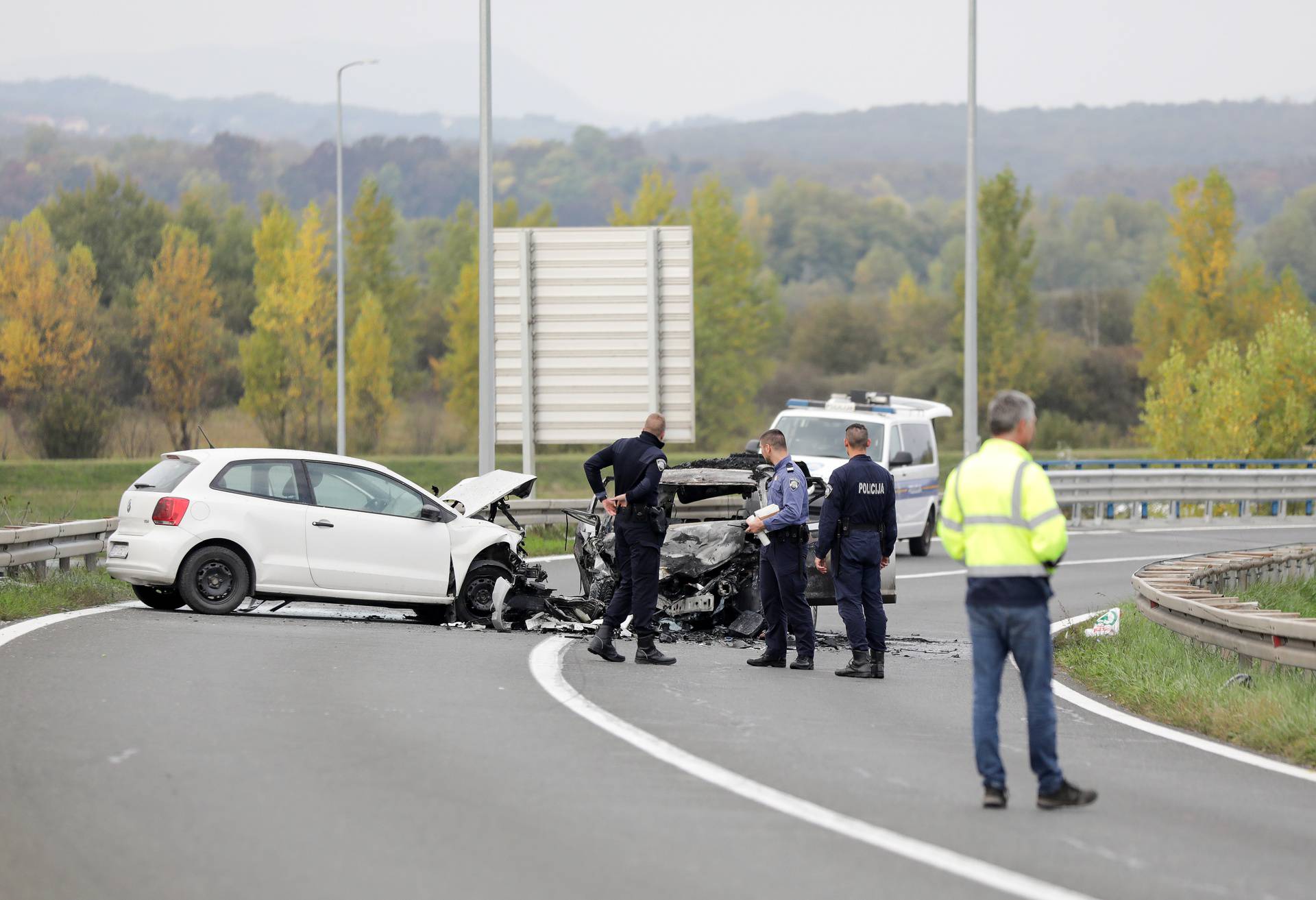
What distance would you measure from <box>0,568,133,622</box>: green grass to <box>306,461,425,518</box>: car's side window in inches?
91.4

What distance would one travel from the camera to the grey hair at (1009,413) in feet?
23.4

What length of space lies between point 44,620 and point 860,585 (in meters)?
6.35

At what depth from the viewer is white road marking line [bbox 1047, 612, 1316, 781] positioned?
27.0 feet

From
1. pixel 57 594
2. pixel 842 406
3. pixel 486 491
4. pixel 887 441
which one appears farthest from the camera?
pixel 842 406

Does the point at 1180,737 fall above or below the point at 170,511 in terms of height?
below

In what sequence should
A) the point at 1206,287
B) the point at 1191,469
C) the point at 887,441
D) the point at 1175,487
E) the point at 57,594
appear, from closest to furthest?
the point at 57,594 → the point at 887,441 → the point at 1175,487 → the point at 1191,469 → the point at 1206,287

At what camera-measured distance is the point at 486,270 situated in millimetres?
23375

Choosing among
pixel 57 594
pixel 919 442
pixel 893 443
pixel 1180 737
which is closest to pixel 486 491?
pixel 57 594

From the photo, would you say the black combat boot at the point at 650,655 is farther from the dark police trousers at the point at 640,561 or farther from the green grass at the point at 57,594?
the green grass at the point at 57,594

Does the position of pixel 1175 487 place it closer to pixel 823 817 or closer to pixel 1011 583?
pixel 1011 583

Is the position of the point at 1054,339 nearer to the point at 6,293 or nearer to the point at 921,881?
the point at 6,293

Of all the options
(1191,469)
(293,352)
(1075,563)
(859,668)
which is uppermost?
(293,352)

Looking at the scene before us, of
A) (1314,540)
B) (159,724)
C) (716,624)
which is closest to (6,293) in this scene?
(1314,540)

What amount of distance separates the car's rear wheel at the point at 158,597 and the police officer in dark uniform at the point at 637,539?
14.6 feet
